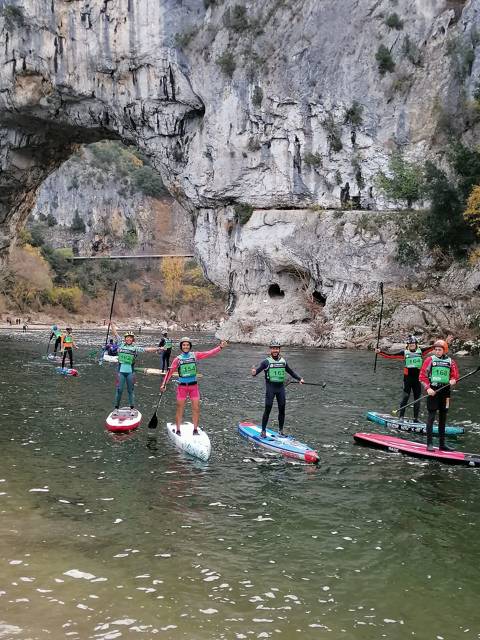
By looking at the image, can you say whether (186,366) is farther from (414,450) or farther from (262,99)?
(262,99)

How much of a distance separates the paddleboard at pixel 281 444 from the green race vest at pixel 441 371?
2730 millimetres

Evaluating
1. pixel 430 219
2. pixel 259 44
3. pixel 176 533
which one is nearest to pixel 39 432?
pixel 176 533

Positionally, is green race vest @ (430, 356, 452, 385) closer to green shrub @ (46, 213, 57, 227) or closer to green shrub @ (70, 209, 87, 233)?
green shrub @ (70, 209, 87, 233)

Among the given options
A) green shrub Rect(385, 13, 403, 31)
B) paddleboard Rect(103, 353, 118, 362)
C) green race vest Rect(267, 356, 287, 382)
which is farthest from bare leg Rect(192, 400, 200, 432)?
green shrub Rect(385, 13, 403, 31)

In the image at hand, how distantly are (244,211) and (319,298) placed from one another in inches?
327

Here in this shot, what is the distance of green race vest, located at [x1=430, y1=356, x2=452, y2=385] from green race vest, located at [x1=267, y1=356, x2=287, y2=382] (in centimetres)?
295

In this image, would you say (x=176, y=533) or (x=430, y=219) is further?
(x=430, y=219)

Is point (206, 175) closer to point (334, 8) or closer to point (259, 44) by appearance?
point (259, 44)

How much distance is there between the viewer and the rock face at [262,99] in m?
43.2

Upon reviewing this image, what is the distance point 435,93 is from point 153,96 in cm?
1931

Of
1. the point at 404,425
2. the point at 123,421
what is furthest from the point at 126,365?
the point at 404,425

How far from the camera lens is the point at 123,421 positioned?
46.9 feet

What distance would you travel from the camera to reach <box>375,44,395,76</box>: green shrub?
141 ft

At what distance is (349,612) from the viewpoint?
6.03 metres
